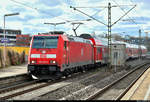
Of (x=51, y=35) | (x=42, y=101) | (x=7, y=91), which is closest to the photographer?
(x=42, y=101)

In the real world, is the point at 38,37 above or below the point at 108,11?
below

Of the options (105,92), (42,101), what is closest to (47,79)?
(105,92)

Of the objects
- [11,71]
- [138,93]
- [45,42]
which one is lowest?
[138,93]

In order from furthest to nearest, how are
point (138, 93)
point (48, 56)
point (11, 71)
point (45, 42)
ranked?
1. point (11, 71)
2. point (45, 42)
3. point (48, 56)
4. point (138, 93)

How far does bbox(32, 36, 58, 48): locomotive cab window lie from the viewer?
50.4 feet

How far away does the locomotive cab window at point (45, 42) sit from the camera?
50.4ft

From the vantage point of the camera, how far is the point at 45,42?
15.5 meters

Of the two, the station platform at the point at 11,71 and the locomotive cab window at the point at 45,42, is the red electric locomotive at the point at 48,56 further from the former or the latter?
the station platform at the point at 11,71

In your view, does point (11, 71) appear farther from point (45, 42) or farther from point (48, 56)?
point (48, 56)

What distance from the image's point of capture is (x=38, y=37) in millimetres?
15758

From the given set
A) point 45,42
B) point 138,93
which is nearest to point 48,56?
point 45,42

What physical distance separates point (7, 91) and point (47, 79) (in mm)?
4525

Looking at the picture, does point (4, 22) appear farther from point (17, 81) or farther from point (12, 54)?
point (17, 81)

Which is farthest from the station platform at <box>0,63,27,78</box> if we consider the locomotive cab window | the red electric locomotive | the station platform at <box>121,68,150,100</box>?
the station platform at <box>121,68,150,100</box>
